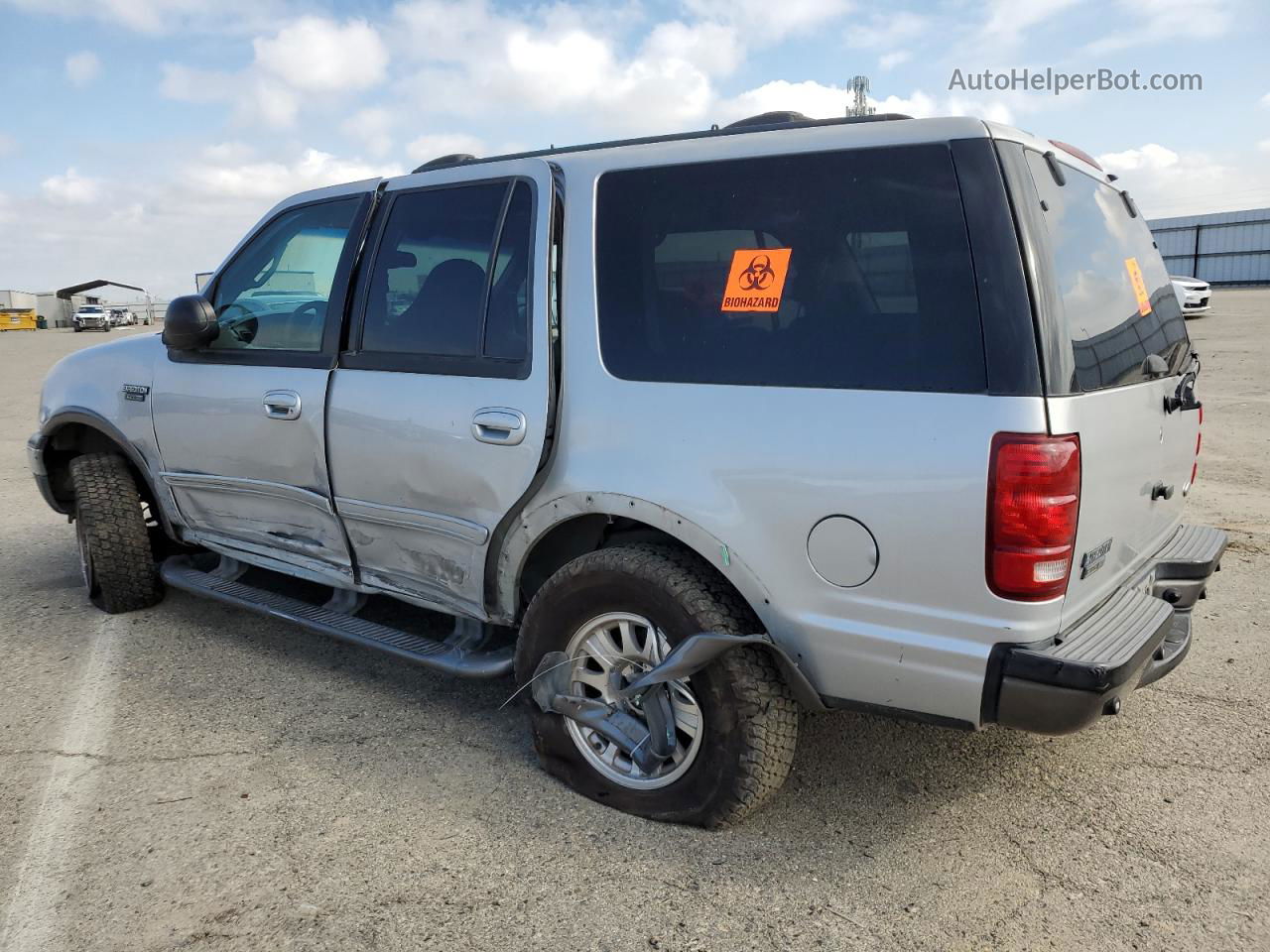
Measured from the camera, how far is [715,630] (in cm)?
265

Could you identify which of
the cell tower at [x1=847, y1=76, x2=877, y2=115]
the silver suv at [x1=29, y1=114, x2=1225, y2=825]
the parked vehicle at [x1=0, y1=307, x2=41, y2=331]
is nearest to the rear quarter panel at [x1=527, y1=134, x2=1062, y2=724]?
the silver suv at [x1=29, y1=114, x2=1225, y2=825]

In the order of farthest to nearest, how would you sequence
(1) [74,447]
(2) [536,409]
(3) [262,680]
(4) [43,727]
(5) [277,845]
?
(1) [74,447] → (3) [262,680] → (4) [43,727] → (2) [536,409] → (5) [277,845]

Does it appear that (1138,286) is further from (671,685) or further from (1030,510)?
(671,685)

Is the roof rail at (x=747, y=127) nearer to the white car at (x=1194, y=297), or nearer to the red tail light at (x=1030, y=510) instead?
the red tail light at (x=1030, y=510)

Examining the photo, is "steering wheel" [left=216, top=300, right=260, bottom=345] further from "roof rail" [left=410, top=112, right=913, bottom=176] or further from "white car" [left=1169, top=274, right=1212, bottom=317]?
"white car" [left=1169, top=274, right=1212, bottom=317]

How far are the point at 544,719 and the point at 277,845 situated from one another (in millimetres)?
847

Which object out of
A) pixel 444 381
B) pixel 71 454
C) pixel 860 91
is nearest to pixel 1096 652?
pixel 444 381

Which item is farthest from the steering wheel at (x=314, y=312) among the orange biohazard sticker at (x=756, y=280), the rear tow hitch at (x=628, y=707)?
the orange biohazard sticker at (x=756, y=280)

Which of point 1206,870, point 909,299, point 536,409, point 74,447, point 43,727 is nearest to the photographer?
point 909,299

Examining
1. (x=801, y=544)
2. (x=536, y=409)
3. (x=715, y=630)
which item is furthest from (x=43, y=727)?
(x=801, y=544)

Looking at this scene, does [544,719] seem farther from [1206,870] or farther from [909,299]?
[1206,870]

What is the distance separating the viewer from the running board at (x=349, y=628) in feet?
10.9

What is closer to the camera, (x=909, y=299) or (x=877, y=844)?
(x=909, y=299)

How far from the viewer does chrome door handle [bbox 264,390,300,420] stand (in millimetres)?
3686
